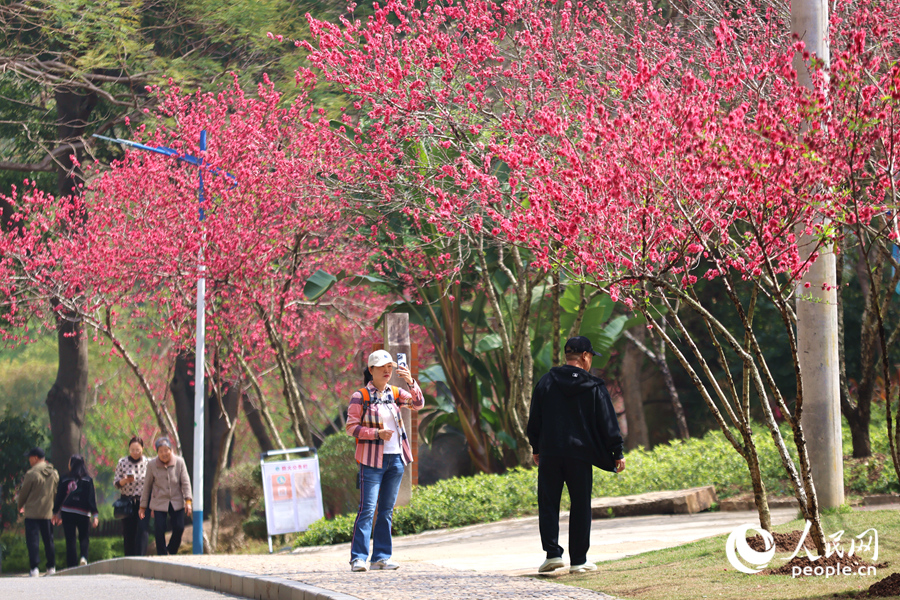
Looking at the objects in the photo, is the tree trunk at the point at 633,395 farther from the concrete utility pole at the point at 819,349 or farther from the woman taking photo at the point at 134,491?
the concrete utility pole at the point at 819,349

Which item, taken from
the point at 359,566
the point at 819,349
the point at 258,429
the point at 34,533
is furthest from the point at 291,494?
the point at 258,429

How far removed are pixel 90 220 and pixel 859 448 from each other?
552 inches

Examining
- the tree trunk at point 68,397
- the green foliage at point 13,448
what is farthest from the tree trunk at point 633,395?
the green foliage at point 13,448

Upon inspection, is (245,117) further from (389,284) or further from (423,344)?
(423,344)

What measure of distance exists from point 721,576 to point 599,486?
721 centimetres

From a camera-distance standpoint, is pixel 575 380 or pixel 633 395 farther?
pixel 633 395

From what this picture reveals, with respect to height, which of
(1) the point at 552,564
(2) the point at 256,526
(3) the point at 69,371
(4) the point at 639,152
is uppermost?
(3) the point at 69,371

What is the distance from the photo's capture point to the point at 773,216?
708 cm

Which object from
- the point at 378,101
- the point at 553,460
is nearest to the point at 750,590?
the point at 553,460

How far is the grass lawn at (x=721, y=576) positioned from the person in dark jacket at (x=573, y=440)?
36 cm

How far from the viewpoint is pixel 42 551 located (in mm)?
28359

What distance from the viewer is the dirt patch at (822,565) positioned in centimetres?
684

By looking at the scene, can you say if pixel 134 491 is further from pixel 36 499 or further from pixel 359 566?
pixel 359 566

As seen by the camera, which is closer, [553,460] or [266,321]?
[553,460]
